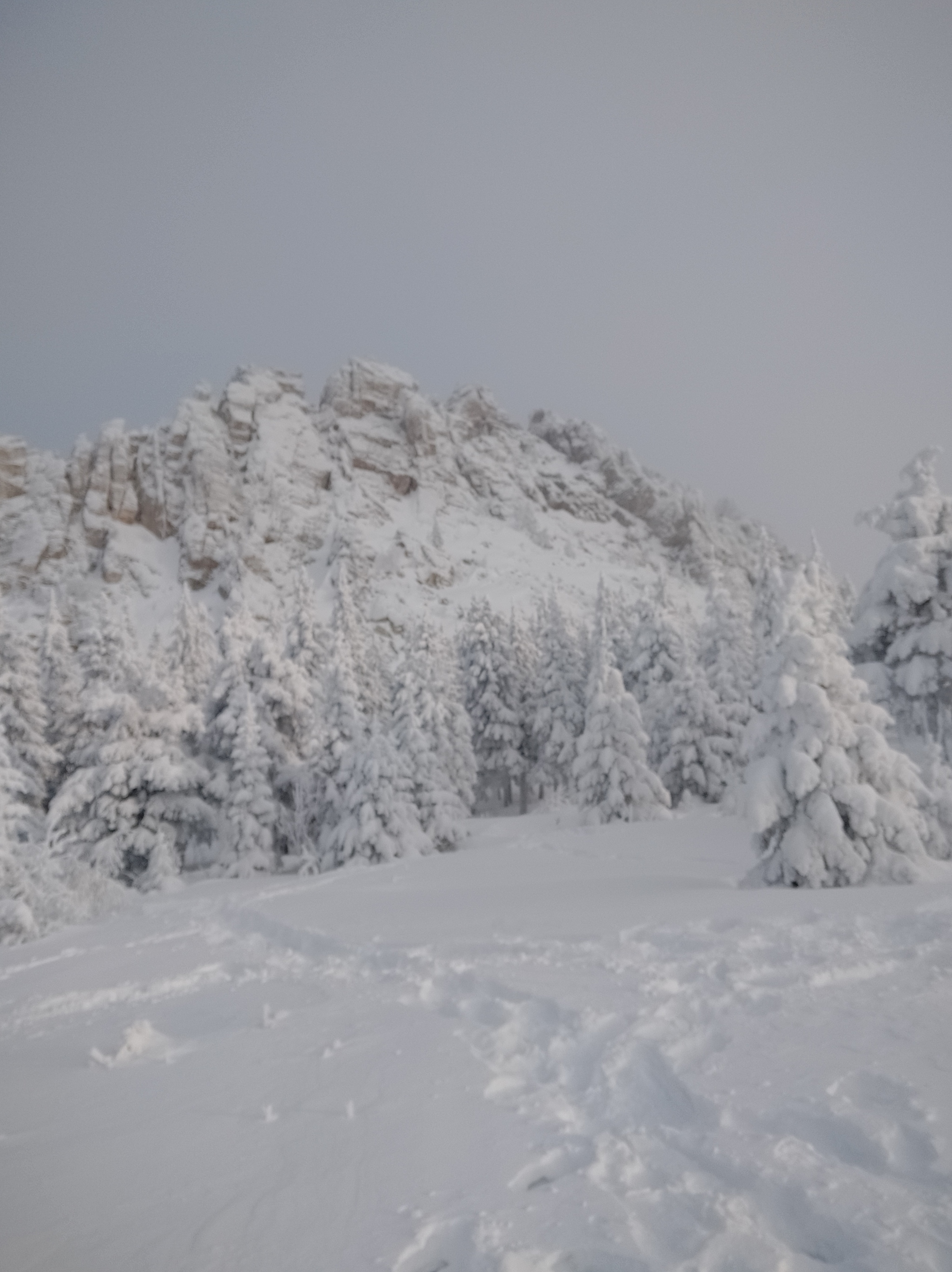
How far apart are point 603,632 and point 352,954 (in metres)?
22.5

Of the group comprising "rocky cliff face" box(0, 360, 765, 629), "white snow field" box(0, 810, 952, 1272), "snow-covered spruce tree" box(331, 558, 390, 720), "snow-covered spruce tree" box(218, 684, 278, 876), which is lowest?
"snow-covered spruce tree" box(218, 684, 278, 876)

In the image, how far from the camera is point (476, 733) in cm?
3922

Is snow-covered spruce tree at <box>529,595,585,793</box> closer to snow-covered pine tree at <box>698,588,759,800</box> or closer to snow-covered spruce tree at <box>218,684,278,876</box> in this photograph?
snow-covered pine tree at <box>698,588,759,800</box>

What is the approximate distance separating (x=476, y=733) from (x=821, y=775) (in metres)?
29.2

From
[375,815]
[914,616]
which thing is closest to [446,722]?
[375,815]

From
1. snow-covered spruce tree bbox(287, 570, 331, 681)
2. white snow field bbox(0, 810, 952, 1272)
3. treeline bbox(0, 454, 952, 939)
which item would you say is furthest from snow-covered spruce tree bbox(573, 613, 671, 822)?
snow-covered spruce tree bbox(287, 570, 331, 681)

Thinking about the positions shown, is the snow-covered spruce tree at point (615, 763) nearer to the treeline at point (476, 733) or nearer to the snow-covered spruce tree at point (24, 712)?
the treeline at point (476, 733)

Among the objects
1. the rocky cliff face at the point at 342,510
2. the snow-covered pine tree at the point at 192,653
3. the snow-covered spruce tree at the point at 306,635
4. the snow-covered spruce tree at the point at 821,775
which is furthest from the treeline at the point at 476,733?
the rocky cliff face at the point at 342,510

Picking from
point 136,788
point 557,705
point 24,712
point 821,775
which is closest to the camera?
point 821,775

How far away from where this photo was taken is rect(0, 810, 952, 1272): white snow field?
9.53 ft

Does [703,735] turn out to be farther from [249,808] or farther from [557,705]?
[249,808]

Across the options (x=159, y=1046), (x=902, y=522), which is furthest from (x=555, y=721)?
(x=159, y=1046)

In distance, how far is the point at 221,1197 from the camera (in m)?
3.36

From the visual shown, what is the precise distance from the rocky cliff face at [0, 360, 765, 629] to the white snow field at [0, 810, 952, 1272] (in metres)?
74.2
